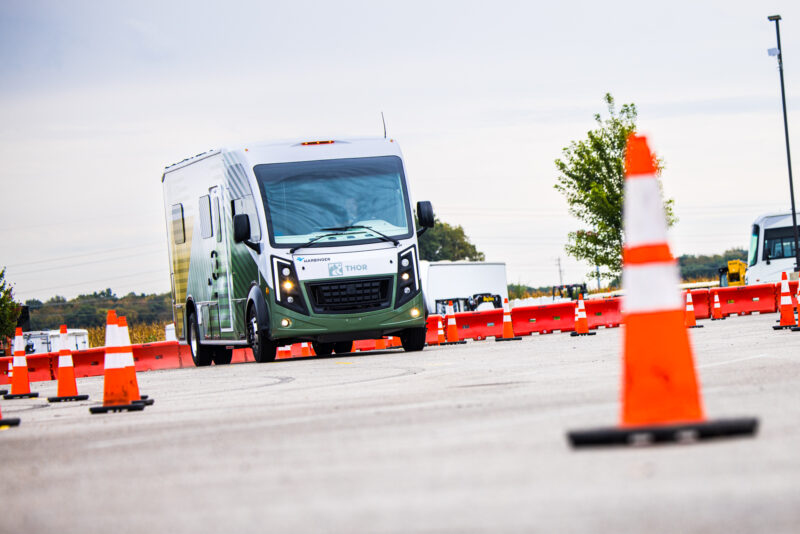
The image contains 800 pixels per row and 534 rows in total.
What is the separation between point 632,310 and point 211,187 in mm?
16071

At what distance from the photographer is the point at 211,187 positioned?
21.4 meters

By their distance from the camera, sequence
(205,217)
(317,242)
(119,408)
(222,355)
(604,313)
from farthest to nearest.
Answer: (604,313) < (222,355) < (205,217) < (317,242) < (119,408)

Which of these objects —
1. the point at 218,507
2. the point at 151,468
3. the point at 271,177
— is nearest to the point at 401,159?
the point at 271,177

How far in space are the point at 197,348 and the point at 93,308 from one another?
8840cm

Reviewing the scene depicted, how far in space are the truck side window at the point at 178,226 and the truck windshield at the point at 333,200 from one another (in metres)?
4.12

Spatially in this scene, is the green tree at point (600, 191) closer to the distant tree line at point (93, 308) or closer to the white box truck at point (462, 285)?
the white box truck at point (462, 285)

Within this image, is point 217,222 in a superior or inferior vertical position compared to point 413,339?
superior

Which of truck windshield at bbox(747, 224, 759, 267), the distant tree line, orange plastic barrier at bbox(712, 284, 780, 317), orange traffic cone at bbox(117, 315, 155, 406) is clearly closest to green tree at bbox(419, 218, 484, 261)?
the distant tree line

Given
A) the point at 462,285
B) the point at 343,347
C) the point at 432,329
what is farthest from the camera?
the point at 462,285

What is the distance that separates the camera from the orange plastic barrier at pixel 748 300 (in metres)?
34.4

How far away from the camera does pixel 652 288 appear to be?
6.07 meters

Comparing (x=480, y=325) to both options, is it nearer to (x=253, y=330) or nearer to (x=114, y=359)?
(x=253, y=330)

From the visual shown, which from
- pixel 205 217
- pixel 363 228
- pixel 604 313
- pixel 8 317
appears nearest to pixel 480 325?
pixel 604 313

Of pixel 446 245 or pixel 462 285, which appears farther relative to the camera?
pixel 446 245
